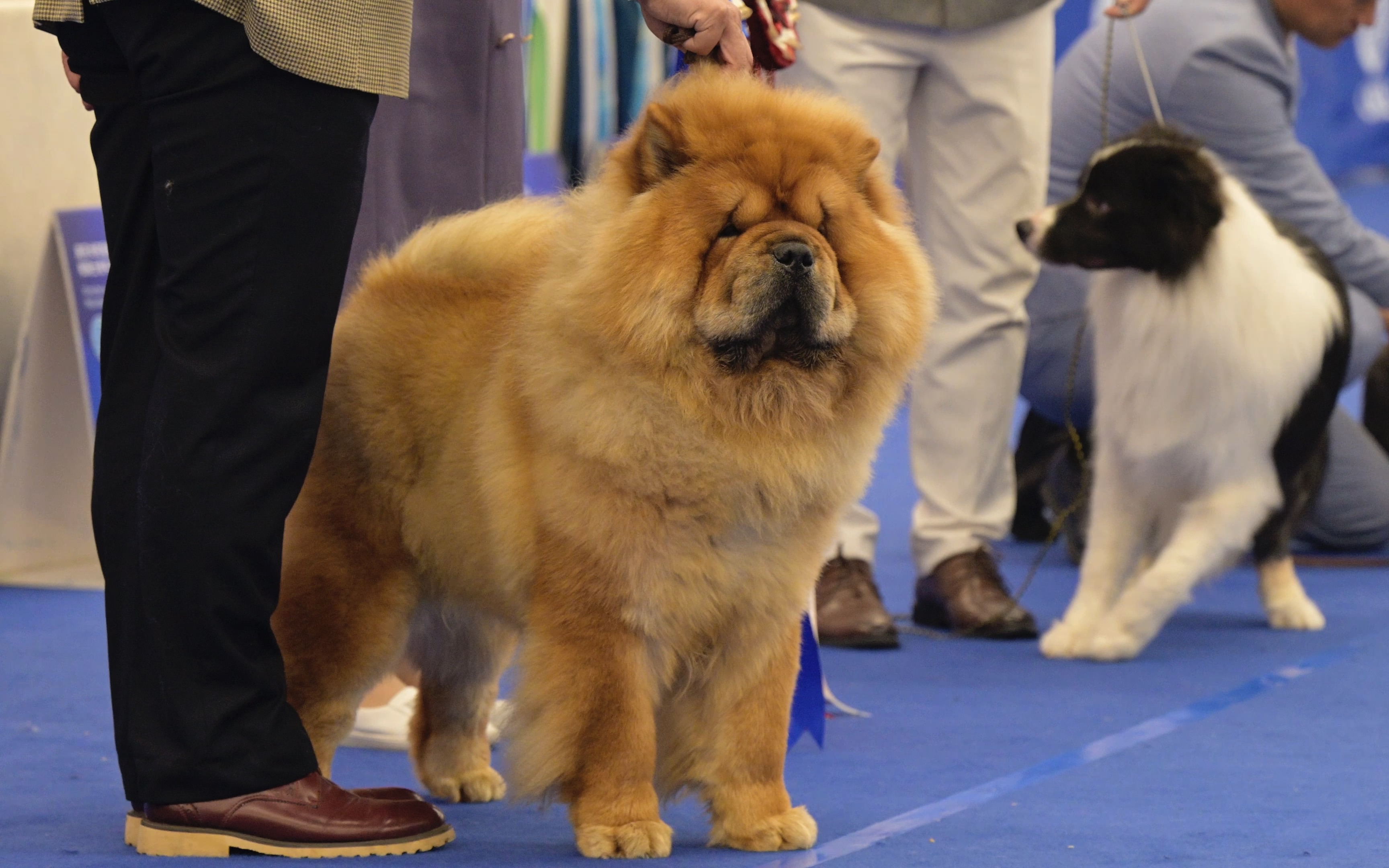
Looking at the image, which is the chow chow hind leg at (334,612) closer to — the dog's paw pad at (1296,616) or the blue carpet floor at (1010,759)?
the blue carpet floor at (1010,759)

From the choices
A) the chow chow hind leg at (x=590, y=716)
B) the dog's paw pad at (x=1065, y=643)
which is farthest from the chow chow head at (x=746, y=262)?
the dog's paw pad at (x=1065, y=643)

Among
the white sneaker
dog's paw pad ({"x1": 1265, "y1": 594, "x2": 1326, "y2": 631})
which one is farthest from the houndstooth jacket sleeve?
dog's paw pad ({"x1": 1265, "y1": 594, "x2": 1326, "y2": 631})

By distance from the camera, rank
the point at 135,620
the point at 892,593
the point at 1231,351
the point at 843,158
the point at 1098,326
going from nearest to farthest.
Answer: the point at 135,620
the point at 843,158
the point at 1231,351
the point at 1098,326
the point at 892,593

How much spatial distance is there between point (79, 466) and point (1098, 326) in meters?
2.66

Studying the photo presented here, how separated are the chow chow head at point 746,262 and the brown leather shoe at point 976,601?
166 centimetres

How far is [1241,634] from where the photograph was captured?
11.6 feet

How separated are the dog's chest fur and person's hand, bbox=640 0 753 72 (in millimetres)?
1556

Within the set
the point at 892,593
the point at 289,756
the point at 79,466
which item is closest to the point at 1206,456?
the point at 892,593

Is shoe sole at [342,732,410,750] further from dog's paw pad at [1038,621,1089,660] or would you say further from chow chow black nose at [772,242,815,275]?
dog's paw pad at [1038,621,1089,660]

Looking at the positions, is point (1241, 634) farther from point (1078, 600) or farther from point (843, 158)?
point (843, 158)

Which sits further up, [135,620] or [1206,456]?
[135,620]

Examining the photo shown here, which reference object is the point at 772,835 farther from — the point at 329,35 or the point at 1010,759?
the point at 329,35

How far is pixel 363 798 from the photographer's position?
74.2 inches

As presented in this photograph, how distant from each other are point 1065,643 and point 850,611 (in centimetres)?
48
